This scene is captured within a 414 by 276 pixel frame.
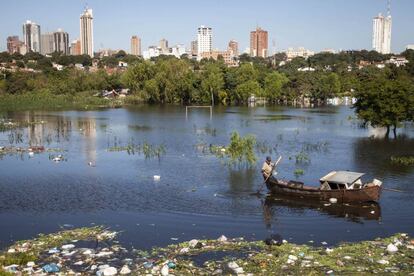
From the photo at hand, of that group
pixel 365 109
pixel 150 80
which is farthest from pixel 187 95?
pixel 365 109

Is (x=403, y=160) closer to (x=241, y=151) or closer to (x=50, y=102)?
(x=241, y=151)

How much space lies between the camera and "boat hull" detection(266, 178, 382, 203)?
19266mm

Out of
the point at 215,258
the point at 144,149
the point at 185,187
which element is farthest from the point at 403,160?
the point at 215,258

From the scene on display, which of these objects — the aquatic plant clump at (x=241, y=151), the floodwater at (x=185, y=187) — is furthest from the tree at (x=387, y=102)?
the aquatic plant clump at (x=241, y=151)

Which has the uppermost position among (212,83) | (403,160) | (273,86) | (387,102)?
(212,83)

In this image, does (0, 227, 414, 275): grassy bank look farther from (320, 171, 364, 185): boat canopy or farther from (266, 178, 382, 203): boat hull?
(320, 171, 364, 185): boat canopy

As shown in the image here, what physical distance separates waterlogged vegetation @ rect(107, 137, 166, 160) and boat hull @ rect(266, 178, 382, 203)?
11576 millimetres

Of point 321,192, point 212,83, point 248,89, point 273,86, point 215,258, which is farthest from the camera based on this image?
point 273,86

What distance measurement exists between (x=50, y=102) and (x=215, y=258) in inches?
2674

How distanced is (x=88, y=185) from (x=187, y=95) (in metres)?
61.4

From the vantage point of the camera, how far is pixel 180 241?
15.5m

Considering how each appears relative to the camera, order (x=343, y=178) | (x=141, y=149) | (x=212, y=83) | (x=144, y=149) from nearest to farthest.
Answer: (x=343, y=178), (x=144, y=149), (x=141, y=149), (x=212, y=83)

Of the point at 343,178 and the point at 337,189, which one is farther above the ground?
the point at 343,178

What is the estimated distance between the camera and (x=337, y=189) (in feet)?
64.6
